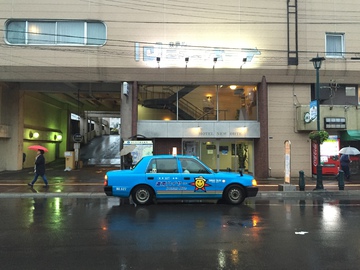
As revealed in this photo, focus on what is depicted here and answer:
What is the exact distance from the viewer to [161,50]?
18.5 m

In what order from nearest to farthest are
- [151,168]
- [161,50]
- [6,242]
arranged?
[6,242] → [151,168] → [161,50]

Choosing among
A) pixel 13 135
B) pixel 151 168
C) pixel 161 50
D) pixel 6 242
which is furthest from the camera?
pixel 13 135

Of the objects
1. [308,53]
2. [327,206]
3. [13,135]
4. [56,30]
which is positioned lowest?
[327,206]

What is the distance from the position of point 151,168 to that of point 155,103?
9.57 meters

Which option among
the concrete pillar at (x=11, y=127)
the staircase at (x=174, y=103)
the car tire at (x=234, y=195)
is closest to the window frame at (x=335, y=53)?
the staircase at (x=174, y=103)

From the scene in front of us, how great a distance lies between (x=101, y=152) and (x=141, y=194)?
21.9m

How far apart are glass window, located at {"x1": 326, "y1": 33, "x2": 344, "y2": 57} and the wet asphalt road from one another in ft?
39.0

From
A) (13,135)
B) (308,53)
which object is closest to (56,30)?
(13,135)

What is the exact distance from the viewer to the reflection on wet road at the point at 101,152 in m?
27.9

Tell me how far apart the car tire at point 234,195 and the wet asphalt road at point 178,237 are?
12.3 inches

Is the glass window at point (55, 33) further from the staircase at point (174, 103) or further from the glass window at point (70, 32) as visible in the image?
the staircase at point (174, 103)

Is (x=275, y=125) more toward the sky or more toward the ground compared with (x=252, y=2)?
more toward the ground

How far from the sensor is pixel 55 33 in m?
18.5

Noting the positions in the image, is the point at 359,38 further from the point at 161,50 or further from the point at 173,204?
the point at 173,204
